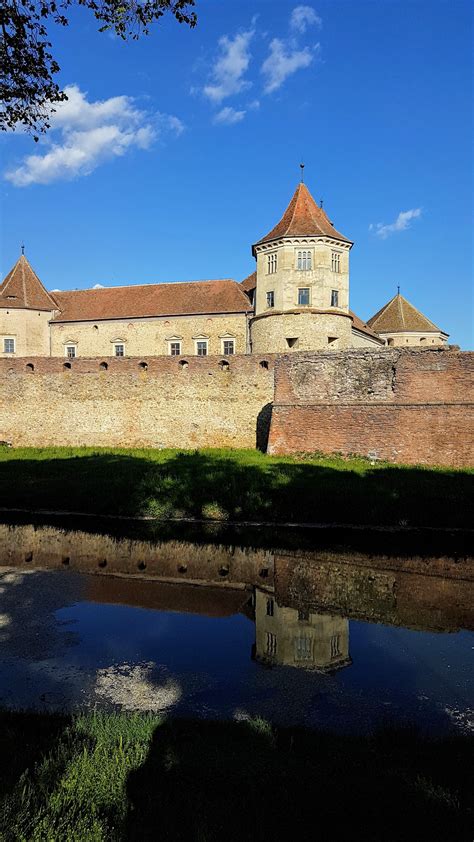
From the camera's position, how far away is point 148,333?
32.5 meters

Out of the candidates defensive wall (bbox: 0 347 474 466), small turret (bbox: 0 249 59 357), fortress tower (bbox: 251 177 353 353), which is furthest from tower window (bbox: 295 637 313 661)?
small turret (bbox: 0 249 59 357)

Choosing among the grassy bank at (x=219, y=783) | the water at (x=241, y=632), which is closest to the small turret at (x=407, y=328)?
the water at (x=241, y=632)

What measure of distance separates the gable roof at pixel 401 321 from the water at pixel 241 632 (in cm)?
2976

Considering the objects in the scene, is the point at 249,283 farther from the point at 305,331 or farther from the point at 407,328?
the point at 407,328

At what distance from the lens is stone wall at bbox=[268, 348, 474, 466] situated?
638 inches

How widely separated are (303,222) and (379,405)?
13.8 metres

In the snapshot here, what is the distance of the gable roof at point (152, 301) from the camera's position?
31.6m

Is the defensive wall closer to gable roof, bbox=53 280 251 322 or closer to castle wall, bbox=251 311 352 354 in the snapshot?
castle wall, bbox=251 311 352 354

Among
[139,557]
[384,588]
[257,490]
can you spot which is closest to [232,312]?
[257,490]

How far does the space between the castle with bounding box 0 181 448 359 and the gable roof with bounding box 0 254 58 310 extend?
57 mm

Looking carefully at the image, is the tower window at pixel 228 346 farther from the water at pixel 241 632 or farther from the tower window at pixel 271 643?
the tower window at pixel 271 643

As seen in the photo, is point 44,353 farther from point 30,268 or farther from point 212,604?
point 212,604

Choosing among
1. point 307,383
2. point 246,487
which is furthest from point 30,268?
point 246,487

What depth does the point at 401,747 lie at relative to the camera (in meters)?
4.49
